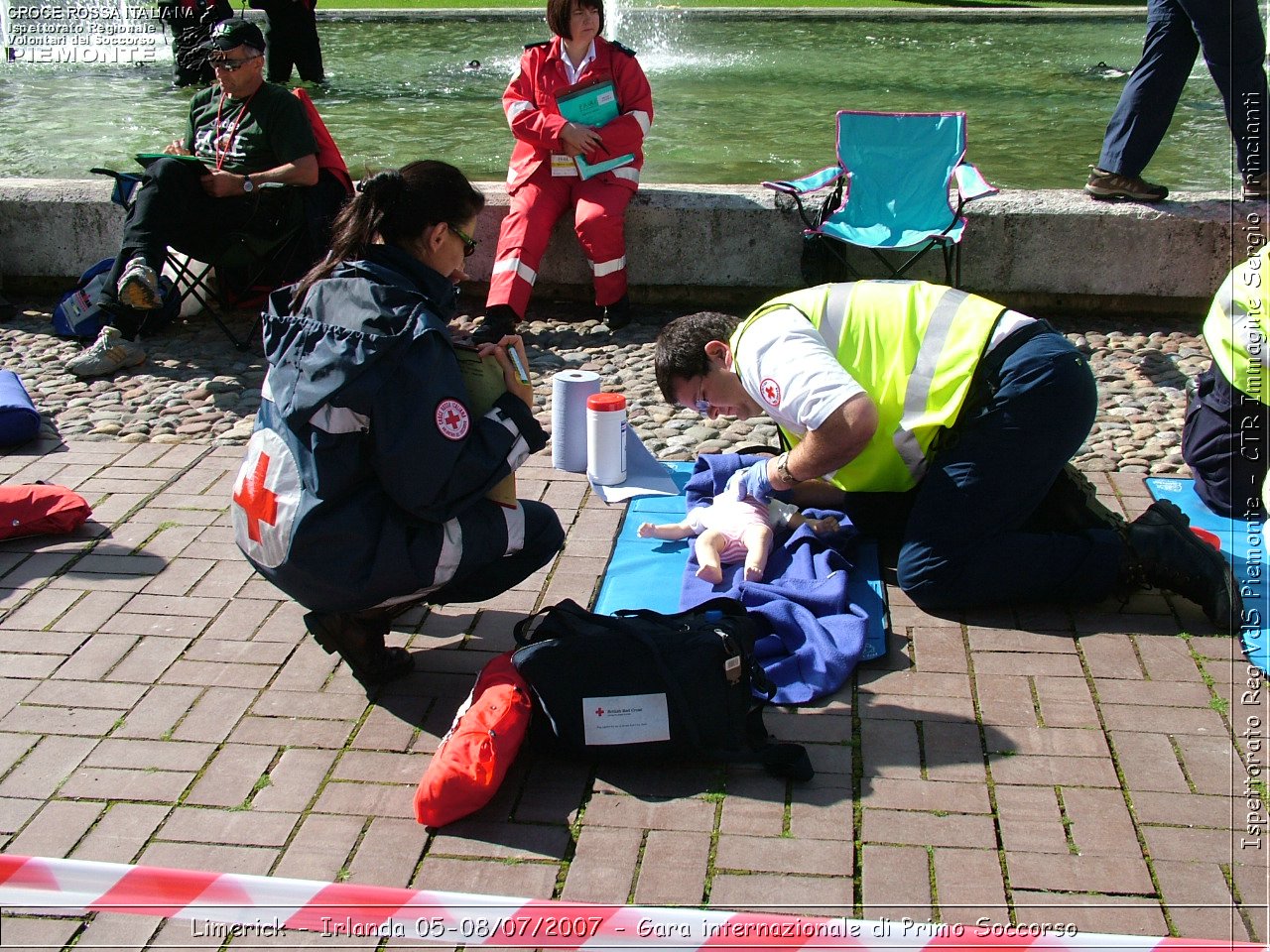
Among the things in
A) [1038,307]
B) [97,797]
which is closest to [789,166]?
[1038,307]

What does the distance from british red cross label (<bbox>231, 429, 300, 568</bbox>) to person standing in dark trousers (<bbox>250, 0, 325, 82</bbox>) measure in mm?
9279

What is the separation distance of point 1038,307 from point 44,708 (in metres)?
4.96

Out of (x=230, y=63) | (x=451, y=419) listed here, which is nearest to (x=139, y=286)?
(x=230, y=63)

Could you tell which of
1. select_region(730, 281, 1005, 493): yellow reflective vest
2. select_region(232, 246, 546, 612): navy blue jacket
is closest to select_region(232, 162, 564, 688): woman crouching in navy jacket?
select_region(232, 246, 546, 612): navy blue jacket

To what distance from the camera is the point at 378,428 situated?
297 cm

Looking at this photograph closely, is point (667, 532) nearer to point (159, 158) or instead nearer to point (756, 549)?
point (756, 549)

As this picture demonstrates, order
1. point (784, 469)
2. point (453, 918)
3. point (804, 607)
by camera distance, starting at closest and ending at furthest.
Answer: point (453, 918) < point (784, 469) < point (804, 607)

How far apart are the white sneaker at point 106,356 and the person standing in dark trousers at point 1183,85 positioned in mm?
4792

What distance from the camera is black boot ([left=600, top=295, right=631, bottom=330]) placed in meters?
6.30

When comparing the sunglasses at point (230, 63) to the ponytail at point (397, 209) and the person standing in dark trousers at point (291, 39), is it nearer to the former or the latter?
the ponytail at point (397, 209)

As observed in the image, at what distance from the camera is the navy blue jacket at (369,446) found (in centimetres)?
295

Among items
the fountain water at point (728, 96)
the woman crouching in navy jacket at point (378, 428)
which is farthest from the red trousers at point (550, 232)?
the woman crouching in navy jacket at point (378, 428)

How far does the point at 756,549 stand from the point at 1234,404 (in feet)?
5.80

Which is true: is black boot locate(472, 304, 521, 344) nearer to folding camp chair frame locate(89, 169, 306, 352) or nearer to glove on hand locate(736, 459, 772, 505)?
folding camp chair frame locate(89, 169, 306, 352)
